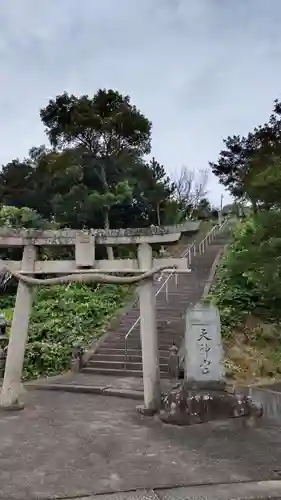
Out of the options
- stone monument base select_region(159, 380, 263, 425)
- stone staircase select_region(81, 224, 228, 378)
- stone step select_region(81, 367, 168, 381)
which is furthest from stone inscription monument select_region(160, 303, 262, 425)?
stone staircase select_region(81, 224, 228, 378)

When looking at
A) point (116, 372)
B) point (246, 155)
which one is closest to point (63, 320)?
point (116, 372)

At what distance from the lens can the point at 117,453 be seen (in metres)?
6.75

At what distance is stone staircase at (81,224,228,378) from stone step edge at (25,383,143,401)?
1.63 metres

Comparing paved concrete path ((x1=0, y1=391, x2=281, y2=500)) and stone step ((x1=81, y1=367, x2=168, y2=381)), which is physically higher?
stone step ((x1=81, y1=367, x2=168, y2=381))

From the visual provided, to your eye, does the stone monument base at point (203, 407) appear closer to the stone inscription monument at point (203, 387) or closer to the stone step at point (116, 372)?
the stone inscription monument at point (203, 387)

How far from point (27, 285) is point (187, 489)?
222 inches

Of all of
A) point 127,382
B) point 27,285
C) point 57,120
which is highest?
point 57,120

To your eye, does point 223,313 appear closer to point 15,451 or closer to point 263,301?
point 263,301

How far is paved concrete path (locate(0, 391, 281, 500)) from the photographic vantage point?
5.61m

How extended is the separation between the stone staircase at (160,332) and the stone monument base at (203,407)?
4412mm

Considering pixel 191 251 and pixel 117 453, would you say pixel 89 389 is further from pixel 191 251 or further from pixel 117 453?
pixel 191 251

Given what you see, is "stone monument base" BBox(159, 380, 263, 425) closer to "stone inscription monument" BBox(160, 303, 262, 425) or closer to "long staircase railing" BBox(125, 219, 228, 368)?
"stone inscription monument" BBox(160, 303, 262, 425)

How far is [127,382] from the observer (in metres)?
12.0

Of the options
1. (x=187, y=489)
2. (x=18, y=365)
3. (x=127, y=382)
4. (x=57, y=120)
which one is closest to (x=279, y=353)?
A: (x=127, y=382)
